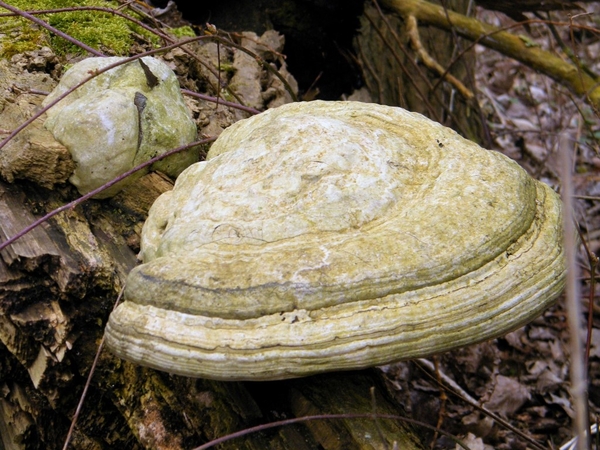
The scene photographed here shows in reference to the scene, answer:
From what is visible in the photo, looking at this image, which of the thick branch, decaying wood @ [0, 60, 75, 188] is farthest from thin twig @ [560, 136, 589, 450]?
the thick branch

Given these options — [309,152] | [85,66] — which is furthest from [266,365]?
[85,66]

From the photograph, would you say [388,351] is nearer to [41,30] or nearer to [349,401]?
[349,401]

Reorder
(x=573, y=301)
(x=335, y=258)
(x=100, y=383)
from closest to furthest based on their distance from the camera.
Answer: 1. (x=573, y=301)
2. (x=335, y=258)
3. (x=100, y=383)

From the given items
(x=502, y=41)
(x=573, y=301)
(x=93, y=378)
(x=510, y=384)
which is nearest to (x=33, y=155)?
(x=93, y=378)

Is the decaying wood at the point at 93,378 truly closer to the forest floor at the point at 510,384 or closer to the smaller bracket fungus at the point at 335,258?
the smaller bracket fungus at the point at 335,258

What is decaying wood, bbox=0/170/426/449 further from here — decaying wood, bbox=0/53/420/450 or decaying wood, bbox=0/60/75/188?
decaying wood, bbox=0/60/75/188

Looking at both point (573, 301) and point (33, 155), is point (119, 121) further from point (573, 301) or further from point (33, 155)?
point (573, 301)

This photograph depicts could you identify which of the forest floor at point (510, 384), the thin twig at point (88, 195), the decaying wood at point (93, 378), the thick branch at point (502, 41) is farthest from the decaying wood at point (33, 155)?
the thick branch at point (502, 41)
